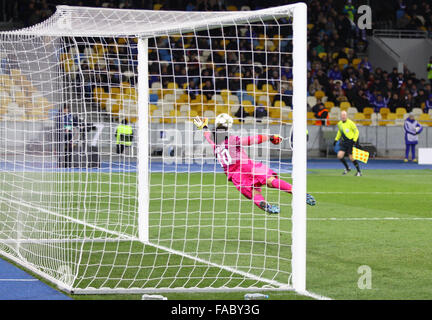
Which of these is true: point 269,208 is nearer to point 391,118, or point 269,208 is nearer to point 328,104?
point 328,104

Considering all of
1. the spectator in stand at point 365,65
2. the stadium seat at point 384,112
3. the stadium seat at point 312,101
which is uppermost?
the spectator in stand at point 365,65

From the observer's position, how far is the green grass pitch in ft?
24.3

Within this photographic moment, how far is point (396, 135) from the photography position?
3041cm

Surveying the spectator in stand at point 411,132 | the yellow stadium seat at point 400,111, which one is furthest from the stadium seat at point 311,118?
the yellow stadium seat at point 400,111

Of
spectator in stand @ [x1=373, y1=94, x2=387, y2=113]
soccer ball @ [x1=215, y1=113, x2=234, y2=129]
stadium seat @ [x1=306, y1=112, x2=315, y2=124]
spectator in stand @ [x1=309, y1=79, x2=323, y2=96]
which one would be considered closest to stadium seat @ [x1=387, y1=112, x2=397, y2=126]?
spectator in stand @ [x1=373, y1=94, x2=387, y2=113]

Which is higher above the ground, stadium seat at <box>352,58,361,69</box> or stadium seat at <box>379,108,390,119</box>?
stadium seat at <box>352,58,361,69</box>

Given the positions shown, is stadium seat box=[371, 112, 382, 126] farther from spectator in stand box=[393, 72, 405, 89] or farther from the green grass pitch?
the green grass pitch

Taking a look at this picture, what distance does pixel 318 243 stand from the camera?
10.1 meters

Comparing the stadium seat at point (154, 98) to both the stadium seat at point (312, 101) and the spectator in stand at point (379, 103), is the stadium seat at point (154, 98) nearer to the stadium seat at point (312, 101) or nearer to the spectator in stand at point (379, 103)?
the stadium seat at point (312, 101)

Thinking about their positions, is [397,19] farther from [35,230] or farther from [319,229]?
[35,230]

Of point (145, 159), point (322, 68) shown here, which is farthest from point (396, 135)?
point (145, 159)

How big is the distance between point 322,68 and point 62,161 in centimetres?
2515

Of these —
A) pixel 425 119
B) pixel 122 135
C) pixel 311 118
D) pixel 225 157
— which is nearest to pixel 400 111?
pixel 425 119

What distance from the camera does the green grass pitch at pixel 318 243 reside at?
7.40 m
